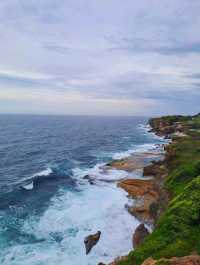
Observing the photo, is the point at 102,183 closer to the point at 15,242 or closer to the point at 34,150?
the point at 15,242

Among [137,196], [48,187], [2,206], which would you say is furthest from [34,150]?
[137,196]

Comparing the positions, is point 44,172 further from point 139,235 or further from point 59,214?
point 139,235

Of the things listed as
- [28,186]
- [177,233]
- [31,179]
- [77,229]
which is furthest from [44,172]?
[177,233]

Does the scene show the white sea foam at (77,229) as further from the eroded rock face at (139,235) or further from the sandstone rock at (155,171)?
the sandstone rock at (155,171)

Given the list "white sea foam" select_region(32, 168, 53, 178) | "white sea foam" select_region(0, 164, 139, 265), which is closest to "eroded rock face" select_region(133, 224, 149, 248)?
"white sea foam" select_region(0, 164, 139, 265)

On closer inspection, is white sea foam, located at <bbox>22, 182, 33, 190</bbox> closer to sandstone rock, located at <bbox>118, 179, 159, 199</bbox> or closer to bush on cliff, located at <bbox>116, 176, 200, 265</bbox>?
sandstone rock, located at <bbox>118, 179, 159, 199</bbox>

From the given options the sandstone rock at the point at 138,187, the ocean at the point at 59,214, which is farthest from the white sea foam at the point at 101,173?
the sandstone rock at the point at 138,187
